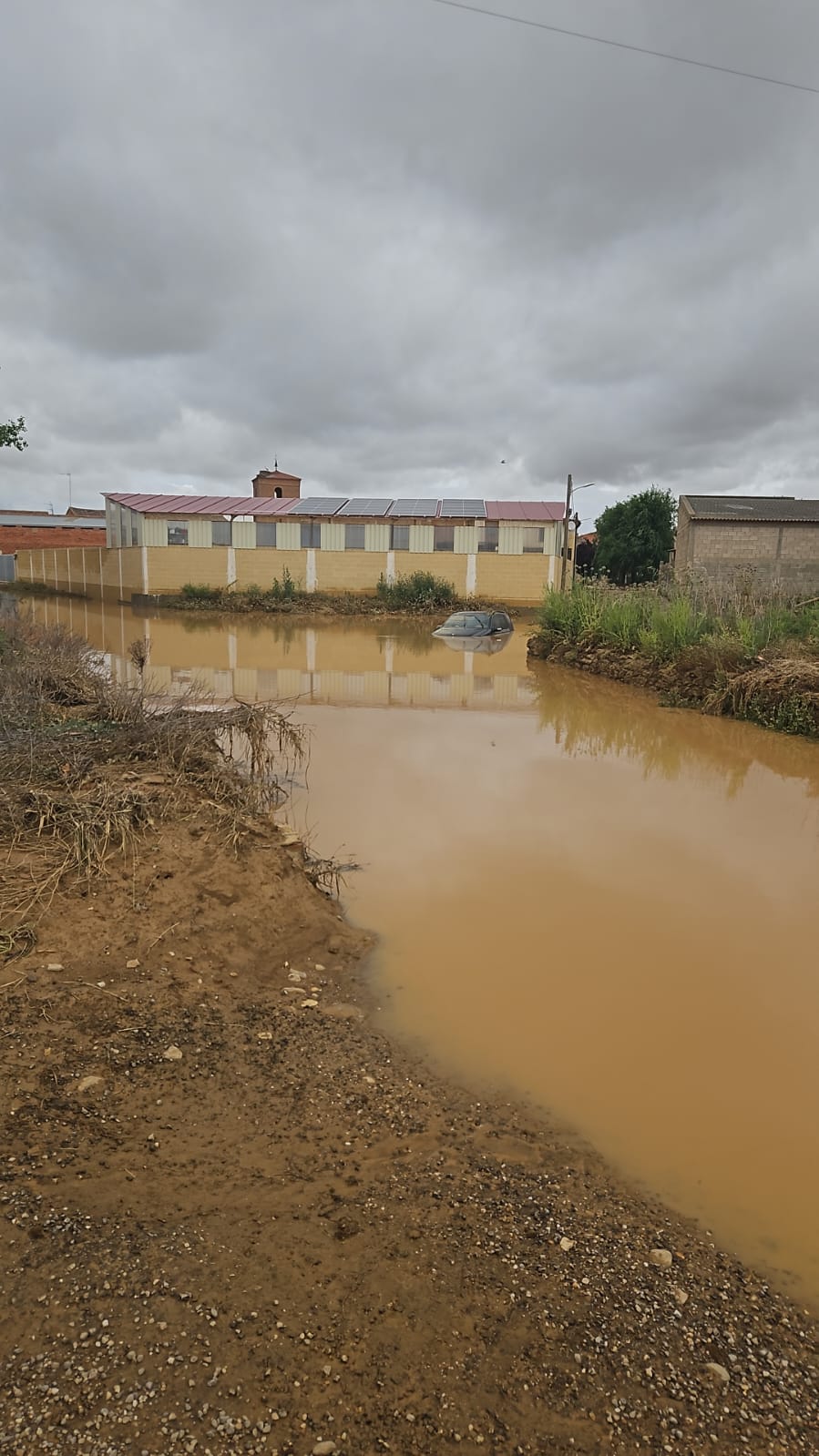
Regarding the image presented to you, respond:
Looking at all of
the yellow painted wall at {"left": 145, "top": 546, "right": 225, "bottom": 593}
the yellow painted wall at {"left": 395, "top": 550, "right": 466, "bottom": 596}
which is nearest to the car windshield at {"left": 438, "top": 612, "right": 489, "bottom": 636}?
the yellow painted wall at {"left": 395, "top": 550, "right": 466, "bottom": 596}

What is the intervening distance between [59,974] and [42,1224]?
1592mm

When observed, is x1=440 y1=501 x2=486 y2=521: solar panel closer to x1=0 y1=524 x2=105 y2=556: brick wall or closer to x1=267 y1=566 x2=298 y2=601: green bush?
x1=267 y1=566 x2=298 y2=601: green bush

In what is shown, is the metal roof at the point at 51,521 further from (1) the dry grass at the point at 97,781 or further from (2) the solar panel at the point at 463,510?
(1) the dry grass at the point at 97,781

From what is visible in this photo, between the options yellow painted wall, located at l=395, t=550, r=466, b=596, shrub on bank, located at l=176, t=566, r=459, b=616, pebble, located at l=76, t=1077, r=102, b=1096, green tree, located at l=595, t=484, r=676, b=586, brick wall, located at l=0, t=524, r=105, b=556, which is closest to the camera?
pebble, located at l=76, t=1077, r=102, b=1096

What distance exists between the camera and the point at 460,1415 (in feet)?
6.41

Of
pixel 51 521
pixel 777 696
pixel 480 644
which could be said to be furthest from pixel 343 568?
pixel 51 521

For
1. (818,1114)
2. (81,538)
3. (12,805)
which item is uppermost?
(81,538)

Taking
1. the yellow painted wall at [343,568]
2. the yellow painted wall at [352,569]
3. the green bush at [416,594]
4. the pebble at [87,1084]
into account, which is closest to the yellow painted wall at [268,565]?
the yellow painted wall at [343,568]

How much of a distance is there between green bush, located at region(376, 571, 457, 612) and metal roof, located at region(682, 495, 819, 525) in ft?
33.9

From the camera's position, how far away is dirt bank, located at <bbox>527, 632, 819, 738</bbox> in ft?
36.1

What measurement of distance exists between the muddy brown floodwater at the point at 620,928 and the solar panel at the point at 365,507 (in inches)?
1012

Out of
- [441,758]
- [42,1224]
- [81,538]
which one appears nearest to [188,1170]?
[42,1224]

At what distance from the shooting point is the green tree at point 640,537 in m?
46.2

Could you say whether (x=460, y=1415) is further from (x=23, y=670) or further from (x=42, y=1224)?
(x=23, y=670)
